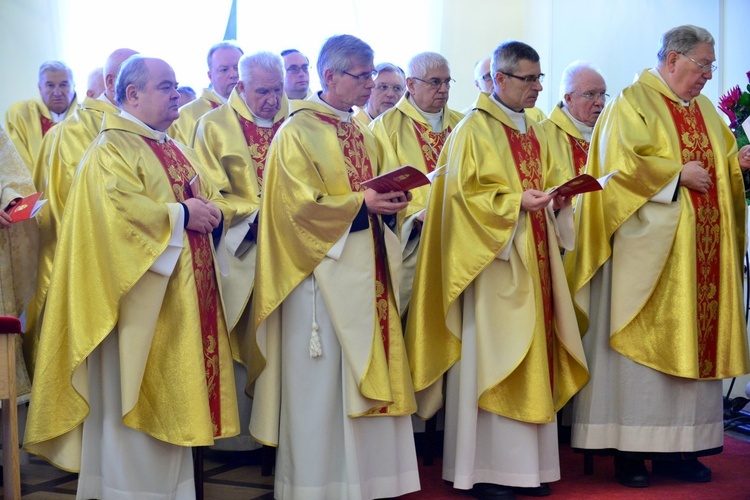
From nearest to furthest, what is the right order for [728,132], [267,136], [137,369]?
1. [137,369]
2. [728,132]
3. [267,136]

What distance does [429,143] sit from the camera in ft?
20.4

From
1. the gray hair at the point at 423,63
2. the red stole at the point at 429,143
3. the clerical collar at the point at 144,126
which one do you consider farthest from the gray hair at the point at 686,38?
the clerical collar at the point at 144,126

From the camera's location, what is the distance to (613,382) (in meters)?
5.13

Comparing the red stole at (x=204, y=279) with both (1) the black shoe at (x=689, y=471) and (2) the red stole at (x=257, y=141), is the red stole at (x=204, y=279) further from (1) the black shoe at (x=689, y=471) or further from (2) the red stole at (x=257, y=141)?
(1) the black shoe at (x=689, y=471)

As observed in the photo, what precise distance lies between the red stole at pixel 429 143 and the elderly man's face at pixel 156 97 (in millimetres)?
2063

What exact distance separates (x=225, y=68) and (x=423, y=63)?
1408mm

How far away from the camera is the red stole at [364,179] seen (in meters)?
4.66

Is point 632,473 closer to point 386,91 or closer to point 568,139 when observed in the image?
point 568,139

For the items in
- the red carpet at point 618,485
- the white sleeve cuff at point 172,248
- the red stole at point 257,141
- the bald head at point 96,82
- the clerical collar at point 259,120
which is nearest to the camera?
the white sleeve cuff at point 172,248

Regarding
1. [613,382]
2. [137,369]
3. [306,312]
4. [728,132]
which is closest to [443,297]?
[306,312]

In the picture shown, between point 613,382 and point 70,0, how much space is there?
21.3ft

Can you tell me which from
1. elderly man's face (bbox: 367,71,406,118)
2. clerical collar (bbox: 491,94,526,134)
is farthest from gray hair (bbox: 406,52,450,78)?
clerical collar (bbox: 491,94,526,134)

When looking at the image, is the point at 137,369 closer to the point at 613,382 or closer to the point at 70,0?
the point at 613,382

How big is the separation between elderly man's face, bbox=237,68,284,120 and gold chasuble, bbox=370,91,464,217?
0.68m
